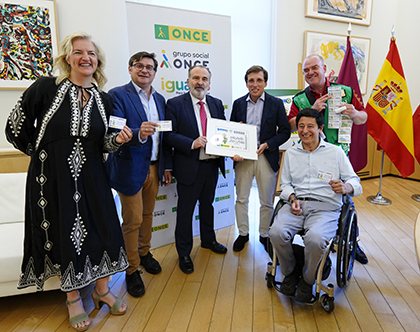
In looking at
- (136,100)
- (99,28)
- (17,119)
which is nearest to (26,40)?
(99,28)

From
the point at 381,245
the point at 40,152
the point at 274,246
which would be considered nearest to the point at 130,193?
the point at 40,152

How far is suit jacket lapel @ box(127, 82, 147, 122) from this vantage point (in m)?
1.99

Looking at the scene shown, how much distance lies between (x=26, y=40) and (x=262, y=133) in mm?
2504

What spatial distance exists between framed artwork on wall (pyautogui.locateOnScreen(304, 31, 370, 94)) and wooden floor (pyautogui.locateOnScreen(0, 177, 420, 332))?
121 inches

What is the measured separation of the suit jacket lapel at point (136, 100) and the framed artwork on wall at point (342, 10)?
351 cm

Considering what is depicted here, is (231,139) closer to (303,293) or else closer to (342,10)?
(303,293)

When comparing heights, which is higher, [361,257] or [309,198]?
[309,198]

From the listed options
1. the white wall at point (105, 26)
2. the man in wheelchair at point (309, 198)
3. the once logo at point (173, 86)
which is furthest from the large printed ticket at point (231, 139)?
the white wall at point (105, 26)

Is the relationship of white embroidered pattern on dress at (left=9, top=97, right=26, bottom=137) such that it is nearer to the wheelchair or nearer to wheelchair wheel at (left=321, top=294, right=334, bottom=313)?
the wheelchair

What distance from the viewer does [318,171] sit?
1956 millimetres

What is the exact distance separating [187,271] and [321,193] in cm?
121

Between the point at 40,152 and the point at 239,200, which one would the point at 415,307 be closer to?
the point at 239,200

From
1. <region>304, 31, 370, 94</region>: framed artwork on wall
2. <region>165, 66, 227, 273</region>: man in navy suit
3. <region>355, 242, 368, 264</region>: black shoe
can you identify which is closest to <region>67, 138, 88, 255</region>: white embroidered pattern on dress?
<region>165, 66, 227, 273</region>: man in navy suit

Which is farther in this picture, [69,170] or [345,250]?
[345,250]
